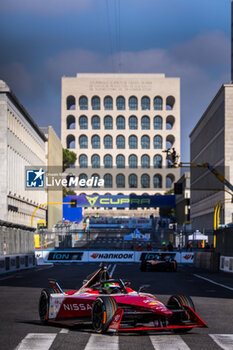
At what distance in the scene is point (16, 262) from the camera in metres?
38.0

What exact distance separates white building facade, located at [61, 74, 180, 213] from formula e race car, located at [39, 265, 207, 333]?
6726 inches

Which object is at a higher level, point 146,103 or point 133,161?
point 146,103

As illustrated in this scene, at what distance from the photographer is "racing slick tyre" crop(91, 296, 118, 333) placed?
10.2m

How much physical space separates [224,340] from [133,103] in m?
178

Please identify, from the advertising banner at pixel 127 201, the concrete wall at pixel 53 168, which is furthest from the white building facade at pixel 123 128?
the advertising banner at pixel 127 201

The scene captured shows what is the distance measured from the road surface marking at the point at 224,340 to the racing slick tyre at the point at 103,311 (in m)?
1.67

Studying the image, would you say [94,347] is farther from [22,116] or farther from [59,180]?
[59,180]

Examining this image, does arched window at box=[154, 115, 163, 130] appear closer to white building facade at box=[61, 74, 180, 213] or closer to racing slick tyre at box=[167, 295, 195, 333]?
white building facade at box=[61, 74, 180, 213]

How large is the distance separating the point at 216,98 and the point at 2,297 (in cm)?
7825

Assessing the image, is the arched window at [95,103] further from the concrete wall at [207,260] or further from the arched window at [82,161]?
the concrete wall at [207,260]

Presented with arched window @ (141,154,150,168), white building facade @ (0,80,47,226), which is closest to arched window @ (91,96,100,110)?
arched window @ (141,154,150,168)

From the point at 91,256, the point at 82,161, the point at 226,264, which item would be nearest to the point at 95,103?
the point at 82,161

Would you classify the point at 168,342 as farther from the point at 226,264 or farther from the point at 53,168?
the point at 53,168

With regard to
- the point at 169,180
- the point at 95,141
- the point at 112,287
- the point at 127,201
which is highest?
the point at 95,141
